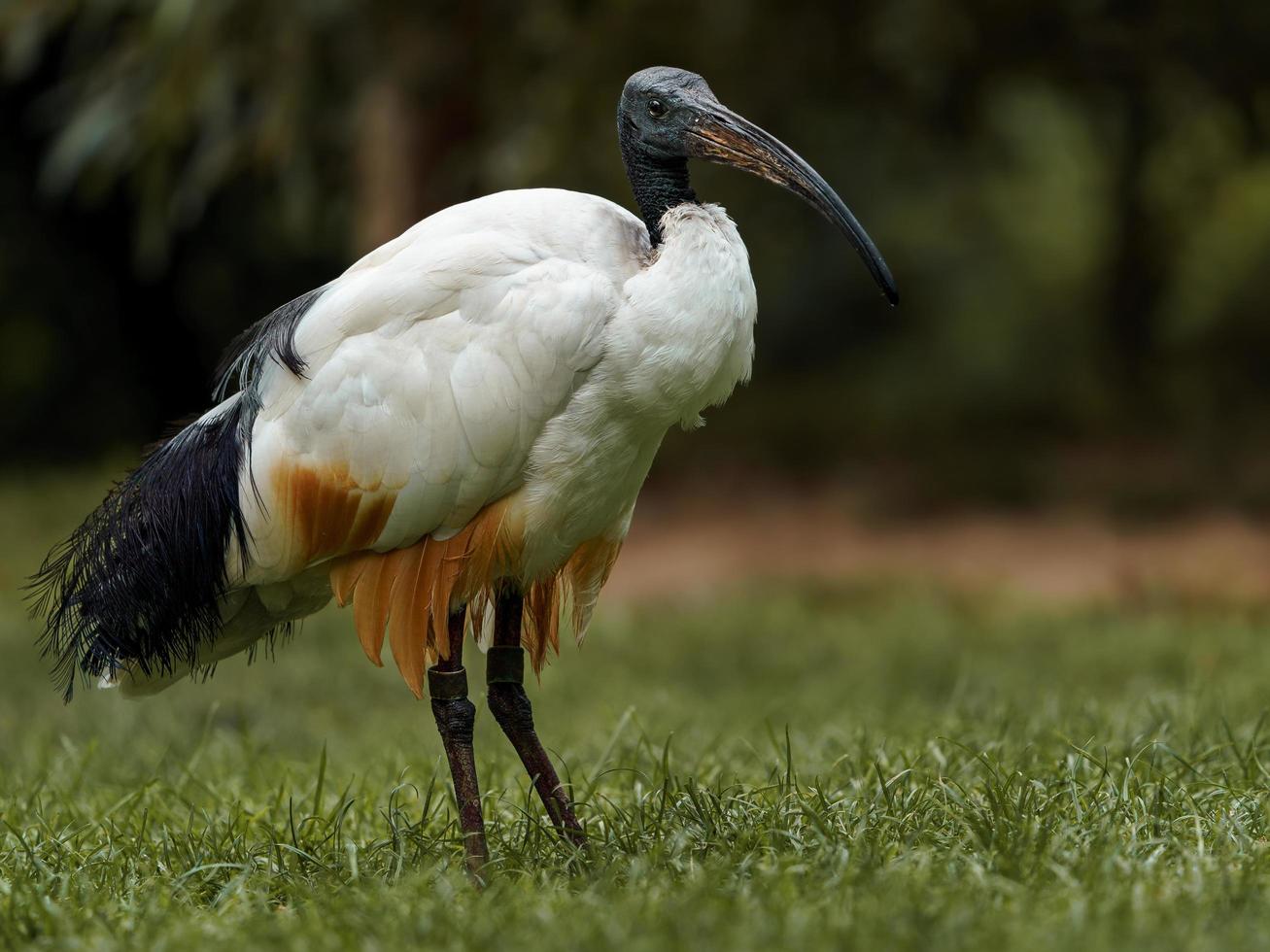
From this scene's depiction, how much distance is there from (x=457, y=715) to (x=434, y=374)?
0.85m

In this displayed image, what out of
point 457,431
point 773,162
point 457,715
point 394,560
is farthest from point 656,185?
point 457,715

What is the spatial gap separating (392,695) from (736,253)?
487cm

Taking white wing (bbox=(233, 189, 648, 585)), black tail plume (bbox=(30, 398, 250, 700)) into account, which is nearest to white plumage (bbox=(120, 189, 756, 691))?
white wing (bbox=(233, 189, 648, 585))

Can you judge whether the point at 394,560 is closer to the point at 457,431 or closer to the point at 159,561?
the point at 457,431

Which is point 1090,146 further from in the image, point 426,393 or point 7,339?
point 426,393

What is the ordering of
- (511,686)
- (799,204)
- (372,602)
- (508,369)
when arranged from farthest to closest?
(799,204), (511,686), (372,602), (508,369)

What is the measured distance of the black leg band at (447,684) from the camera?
12.9 feet

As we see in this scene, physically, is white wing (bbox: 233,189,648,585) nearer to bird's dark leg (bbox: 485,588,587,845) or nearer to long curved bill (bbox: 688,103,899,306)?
long curved bill (bbox: 688,103,899,306)

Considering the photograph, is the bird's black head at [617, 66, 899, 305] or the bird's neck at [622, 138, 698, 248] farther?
the bird's neck at [622, 138, 698, 248]

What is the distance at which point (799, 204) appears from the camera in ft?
45.4

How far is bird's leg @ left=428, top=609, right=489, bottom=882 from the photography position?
12.5 feet

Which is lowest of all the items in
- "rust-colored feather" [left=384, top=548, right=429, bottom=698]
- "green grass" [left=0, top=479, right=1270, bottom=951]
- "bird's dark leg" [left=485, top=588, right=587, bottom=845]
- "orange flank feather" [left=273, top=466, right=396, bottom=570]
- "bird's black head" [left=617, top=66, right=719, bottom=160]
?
"green grass" [left=0, top=479, right=1270, bottom=951]

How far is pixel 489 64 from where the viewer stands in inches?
453

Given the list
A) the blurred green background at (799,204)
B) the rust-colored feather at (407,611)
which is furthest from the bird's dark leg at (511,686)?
the blurred green background at (799,204)
